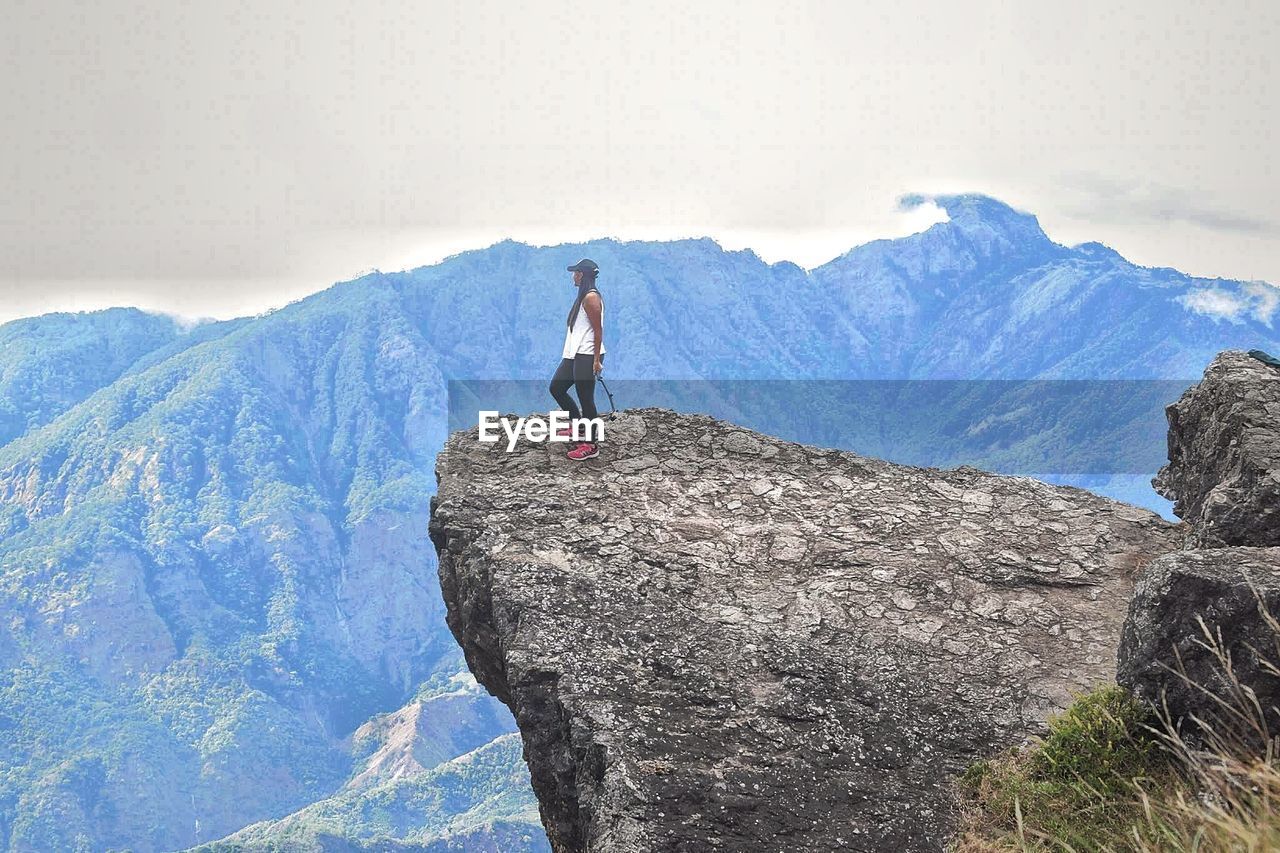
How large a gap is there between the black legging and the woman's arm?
0.30ft

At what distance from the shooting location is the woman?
17.1m

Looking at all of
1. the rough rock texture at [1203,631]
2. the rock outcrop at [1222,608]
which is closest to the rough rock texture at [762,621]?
the rock outcrop at [1222,608]

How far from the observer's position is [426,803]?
7712 inches

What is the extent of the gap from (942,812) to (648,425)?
29.7ft

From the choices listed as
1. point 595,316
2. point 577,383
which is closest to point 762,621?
point 577,383

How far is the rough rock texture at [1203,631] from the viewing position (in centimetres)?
878

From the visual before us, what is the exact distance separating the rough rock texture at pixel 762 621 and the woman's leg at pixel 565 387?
82 cm

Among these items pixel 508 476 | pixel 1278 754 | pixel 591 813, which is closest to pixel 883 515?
pixel 508 476

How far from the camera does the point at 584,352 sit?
674 inches

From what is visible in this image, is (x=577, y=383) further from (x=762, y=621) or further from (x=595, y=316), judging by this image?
(x=762, y=621)

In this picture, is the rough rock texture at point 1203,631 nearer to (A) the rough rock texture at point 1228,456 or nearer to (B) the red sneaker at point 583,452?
(A) the rough rock texture at point 1228,456

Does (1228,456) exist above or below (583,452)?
above

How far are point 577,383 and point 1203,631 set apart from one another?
10409 millimetres

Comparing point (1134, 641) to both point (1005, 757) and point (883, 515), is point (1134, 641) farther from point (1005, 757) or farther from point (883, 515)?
point (883, 515)
